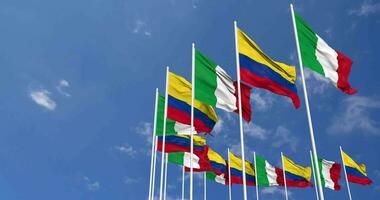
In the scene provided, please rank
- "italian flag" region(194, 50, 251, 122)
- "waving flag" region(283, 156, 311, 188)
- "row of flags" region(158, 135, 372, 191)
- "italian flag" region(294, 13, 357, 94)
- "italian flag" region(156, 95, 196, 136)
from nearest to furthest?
"italian flag" region(294, 13, 357, 94), "italian flag" region(194, 50, 251, 122), "italian flag" region(156, 95, 196, 136), "row of flags" region(158, 135, 372, 191), "waving flag" region(283, 156, 311, 188)

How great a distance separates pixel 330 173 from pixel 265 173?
19.6 ft

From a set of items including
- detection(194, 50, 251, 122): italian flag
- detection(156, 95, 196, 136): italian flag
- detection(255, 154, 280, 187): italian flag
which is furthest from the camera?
detection(255, 154, 280, 187): italian flag

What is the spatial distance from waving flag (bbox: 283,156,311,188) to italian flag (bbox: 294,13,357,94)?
19477 millimetres

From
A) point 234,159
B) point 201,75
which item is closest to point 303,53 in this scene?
Result: point 201,75

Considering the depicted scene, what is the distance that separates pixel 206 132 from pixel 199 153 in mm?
7382

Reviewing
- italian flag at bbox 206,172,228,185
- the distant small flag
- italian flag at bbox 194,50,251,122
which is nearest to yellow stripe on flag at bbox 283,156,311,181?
the distant small flag

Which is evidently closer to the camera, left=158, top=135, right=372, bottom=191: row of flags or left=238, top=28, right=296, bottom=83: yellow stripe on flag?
left=238, top=28, right=296, bottom=83: yellow stripe on flag

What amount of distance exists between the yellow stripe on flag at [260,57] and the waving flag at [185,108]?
4.26 metres

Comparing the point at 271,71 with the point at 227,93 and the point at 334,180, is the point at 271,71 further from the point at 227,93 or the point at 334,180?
the point at 334,180

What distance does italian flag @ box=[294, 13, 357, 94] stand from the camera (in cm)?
1473

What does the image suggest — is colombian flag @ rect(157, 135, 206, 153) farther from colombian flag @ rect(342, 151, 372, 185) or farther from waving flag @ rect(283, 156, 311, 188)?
colombian flag @ rect(342, 151, 372, 185)

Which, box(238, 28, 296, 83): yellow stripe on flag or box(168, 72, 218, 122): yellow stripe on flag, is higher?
box(168, 72, 218, 122): yellow stripe on flag

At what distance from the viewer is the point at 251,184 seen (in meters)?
33.1

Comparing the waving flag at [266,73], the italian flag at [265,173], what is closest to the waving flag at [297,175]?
the italian flag at [265,173]
